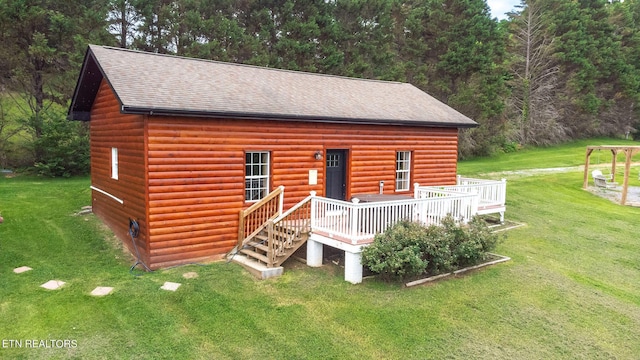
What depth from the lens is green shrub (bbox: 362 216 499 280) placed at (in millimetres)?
8250

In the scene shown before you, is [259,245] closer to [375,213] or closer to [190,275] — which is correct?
[190,275]

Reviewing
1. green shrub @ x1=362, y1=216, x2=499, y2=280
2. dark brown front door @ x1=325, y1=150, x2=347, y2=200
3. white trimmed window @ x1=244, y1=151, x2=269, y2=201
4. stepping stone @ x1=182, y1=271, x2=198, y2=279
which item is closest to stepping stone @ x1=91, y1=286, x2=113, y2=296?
stepping stone @ x1=182, y1=271, x2=198, y2=279

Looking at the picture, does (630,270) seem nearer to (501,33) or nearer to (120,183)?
(120,183)

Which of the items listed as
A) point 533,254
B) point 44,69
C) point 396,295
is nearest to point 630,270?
point 533,254

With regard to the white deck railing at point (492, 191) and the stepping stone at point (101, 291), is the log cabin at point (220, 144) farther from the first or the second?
the white deck railing at point (492, 191)

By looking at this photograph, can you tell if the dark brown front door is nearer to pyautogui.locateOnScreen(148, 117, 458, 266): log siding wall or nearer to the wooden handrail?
pyautogui.locateOnScreen(148, 117, 458, 266): log siding wall

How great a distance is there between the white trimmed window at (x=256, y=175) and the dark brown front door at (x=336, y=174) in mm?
1992

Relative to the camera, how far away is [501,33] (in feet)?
107

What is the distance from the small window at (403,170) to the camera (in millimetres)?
13529

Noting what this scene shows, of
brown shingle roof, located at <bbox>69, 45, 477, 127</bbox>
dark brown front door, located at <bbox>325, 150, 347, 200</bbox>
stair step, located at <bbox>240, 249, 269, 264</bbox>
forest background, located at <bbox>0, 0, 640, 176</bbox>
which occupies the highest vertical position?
forest background, located at <bbox>0, 0, 640, 176</bbox>

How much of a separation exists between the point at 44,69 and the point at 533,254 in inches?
923

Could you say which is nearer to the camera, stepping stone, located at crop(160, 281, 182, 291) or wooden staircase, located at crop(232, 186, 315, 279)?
stepping stone, located at crop(160, 281, 182, 291)

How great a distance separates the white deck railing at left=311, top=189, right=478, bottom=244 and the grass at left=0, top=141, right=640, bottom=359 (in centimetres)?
100

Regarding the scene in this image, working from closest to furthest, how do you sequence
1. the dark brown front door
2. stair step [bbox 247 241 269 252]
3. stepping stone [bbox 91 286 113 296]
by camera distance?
1. stepping stone [bbox 91 286 113 296]
2. stair step [bbox 247 241 269 252]
3. the dark brown front door
